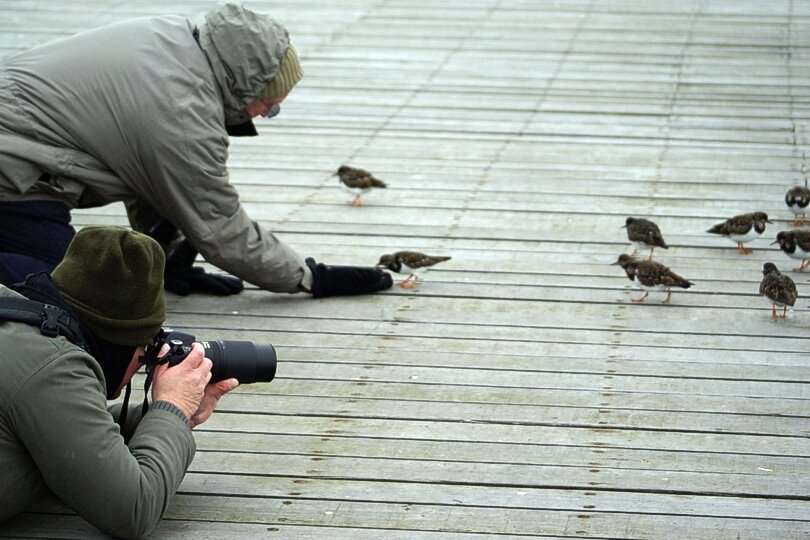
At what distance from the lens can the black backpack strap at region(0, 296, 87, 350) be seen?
10.5 feet

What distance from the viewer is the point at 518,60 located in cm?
1135

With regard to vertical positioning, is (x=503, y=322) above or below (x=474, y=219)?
above

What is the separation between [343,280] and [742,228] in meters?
2.17

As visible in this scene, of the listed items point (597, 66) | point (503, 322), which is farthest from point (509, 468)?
point (597, 66)

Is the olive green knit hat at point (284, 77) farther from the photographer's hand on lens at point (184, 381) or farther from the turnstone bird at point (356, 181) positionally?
the photographer's hand on lens at point (184, 381)

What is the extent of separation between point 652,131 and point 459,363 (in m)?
4.58

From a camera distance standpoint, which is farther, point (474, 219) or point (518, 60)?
point (518, 60)

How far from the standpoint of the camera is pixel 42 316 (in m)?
3.23

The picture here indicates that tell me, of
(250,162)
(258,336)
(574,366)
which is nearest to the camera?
(574,366)

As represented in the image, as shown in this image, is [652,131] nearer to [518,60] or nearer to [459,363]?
[518,60]

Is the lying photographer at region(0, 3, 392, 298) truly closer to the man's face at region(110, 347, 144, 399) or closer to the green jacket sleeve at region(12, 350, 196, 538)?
the man's face at region(110, 347, 144, 399)

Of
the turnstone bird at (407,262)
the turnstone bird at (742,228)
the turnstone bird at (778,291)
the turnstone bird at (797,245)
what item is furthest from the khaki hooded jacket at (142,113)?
the turnstone bird at (797,245)

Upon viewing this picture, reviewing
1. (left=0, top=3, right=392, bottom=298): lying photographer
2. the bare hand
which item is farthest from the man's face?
(left=0, top=3, right=392, bottom=298): lying photographer

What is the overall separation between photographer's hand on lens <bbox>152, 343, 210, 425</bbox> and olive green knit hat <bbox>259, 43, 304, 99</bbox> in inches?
81.8
